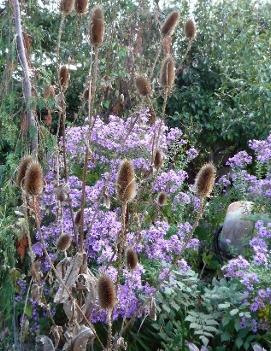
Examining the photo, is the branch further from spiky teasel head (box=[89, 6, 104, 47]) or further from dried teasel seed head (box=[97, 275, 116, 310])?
dried teasel seed head (box=[97, 275, 116, 310])

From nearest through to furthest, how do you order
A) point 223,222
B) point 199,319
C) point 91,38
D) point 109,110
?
point 91,38 → point 199,319 → point 223,222 → point 109,110

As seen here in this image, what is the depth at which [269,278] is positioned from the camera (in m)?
2.29

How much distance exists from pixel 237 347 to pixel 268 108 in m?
2.88

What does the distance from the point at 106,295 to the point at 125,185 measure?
0.27 m

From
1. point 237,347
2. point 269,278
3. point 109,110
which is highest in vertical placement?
point 109,110

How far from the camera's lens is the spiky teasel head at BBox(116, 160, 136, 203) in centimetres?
150

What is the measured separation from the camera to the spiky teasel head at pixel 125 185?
1.50 m

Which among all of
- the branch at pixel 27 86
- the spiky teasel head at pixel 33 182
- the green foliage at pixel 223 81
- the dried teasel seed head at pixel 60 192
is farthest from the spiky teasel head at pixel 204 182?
the green foliage at pixel 223 81

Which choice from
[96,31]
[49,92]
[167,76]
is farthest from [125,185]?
[49,92]

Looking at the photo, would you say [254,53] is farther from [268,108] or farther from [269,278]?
[269,278]

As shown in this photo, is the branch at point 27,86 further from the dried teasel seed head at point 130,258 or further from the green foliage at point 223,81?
the green foliage at point 223,81

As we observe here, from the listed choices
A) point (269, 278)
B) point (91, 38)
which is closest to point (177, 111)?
point (269, 278)

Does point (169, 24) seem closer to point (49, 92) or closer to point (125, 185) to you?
point (49, 92)

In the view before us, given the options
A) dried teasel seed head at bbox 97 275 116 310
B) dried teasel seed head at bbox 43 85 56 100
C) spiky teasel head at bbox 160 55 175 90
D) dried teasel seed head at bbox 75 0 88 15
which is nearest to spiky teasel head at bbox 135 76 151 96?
spiky teasel head at bbox 160 55 175 90
